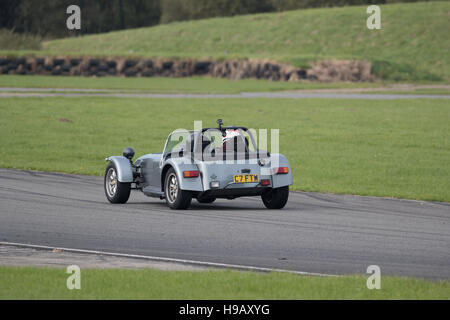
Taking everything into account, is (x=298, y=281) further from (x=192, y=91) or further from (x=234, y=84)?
(x=234, y=84)

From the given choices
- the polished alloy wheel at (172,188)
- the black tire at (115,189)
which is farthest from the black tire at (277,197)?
the black tire at (115,189)

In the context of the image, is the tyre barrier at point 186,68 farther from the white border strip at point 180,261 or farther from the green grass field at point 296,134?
the white border strip at point 180,261

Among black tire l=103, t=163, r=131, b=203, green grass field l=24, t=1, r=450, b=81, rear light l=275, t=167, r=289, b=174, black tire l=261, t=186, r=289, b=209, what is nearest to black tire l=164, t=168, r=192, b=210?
black tire l=103, t=163, r=131, b=203

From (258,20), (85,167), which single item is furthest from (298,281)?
(258,20)

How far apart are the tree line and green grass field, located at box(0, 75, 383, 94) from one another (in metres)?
33.4

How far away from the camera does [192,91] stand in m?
42.0

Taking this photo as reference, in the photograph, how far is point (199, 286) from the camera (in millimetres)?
7438

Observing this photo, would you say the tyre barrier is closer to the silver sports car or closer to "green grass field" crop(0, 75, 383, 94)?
"green grass field" crop(0, 75, 383, 94)

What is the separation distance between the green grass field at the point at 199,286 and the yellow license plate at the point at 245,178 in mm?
4523

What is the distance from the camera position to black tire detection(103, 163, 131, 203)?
13.7 metres

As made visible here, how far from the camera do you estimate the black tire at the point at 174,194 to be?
12.6 metres

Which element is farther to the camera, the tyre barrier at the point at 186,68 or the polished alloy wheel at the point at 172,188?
the tyre barrier at the point at 186,68

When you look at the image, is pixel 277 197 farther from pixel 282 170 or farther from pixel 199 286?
pixel 199 286

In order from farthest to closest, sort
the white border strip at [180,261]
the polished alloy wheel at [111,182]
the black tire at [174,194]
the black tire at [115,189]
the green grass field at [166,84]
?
1. the green grass field at [166,84]
2. the polished alloy wheel at [111,182]
3. the black tire at [115,189]
4. the black tire at [174,194]
5. the white border strip at [180,261]
